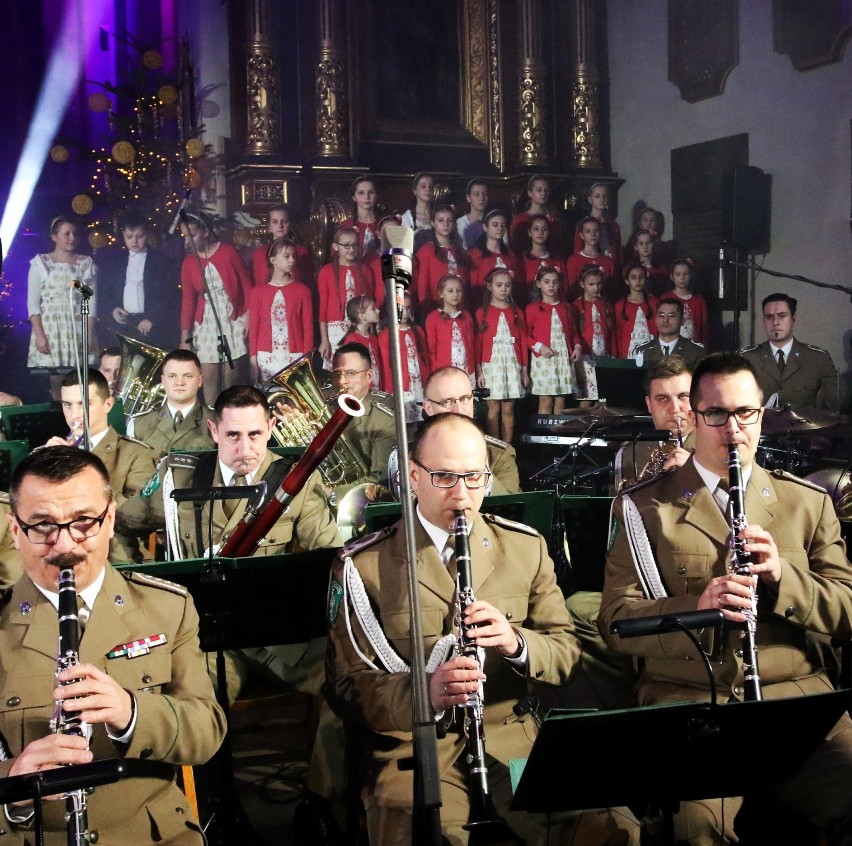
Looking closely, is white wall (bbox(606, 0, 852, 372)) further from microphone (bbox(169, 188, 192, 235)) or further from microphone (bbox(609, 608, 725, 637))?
microphone (bbox(609, 608, 725, 637))

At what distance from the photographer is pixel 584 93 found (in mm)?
13703

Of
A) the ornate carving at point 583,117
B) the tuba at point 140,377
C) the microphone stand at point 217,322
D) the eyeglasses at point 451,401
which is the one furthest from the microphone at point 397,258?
the ornate carving at point 583,117

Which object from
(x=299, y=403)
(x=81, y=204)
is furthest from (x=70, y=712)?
(x=81, y=204)

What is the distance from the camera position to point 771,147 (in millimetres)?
12219

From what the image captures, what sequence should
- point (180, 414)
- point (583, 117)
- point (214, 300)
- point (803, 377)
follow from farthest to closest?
point (583, 117)
point (214, 300)
point (803, 377)
point (180, 414)

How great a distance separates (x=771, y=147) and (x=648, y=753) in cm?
1108

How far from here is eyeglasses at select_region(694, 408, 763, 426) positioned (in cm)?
346

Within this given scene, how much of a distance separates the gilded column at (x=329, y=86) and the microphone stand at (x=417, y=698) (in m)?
10.7

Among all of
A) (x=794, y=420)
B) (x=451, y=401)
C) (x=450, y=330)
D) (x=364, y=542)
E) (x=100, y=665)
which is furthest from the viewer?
(x=450, y=330)

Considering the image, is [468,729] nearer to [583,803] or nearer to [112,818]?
[583,803]

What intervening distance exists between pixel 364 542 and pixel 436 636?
0.37 m

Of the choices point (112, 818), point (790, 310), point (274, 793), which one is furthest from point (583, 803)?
point (790, 310)

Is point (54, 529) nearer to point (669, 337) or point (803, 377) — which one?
point (803, 377)

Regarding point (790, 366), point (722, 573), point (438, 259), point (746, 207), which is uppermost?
point (746, 207)
